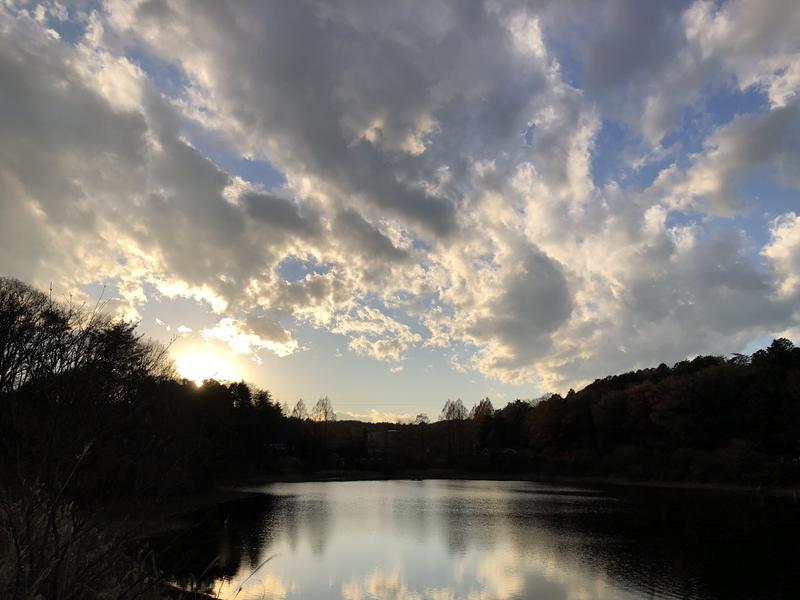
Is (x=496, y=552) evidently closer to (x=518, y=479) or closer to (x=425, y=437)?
(x=518, y=479)

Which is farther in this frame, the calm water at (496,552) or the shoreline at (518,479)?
the shoreline at (518,479)

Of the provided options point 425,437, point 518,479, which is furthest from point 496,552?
point 425,437

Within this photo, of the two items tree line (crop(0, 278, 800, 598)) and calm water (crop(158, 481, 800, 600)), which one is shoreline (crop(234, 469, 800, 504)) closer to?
tree line (crop(0, 278, 800, 598))

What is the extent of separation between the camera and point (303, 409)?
6053 inches

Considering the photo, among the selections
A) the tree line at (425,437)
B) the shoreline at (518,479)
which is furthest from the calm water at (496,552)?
the shoreline at (518,479)

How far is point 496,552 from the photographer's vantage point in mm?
31516

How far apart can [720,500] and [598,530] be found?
91.5 ft

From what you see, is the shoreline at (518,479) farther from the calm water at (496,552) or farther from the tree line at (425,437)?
the calm water at (496,552)

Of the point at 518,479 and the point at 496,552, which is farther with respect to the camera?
the point at 518,479

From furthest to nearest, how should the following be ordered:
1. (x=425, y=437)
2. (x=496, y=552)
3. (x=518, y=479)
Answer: (x=425, y=437) < (x=518, y=479) < (x=496, y=552)

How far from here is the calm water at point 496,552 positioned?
23906 millimetres

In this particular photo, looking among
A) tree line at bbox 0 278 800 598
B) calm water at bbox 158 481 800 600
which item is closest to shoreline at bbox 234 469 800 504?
tree line at bbox 0 278 800 598

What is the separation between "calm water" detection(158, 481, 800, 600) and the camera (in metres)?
23.9

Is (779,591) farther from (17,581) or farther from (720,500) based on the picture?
(720,500)
